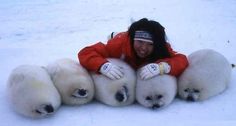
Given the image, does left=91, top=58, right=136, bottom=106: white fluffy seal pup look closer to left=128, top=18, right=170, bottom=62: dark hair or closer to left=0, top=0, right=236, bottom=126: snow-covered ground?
left=0, top=0, right=236, bottom=126: snow-covered ground

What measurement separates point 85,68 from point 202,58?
3.02 ft

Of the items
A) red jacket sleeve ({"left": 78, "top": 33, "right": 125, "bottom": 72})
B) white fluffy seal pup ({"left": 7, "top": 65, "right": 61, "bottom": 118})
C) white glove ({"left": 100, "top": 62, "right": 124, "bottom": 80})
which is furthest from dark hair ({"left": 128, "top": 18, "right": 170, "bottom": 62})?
white fluffy seal pup ({"left": 7, "top": 65, "right": 61, "bottom": 118})

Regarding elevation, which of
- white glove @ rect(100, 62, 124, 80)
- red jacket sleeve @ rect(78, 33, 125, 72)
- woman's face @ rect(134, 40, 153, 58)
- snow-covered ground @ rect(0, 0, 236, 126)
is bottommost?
snow-covered ground @ rect(0, 0, 236, 126)

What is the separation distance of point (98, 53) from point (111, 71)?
308 mm

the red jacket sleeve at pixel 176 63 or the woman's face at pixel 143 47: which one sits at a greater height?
the woman's face at pixel 143 47

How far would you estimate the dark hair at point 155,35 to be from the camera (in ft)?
8.96

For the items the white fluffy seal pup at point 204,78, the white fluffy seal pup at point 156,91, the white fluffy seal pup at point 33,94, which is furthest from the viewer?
the white fluffy seal pup at point 204,78

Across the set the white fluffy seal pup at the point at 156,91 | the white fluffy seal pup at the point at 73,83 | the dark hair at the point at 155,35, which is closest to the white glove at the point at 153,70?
the white fluffy seal pup at the point at 156,91

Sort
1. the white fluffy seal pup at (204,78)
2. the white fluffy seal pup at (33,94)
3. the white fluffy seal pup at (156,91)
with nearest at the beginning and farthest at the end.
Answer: the white fluffy seal pup at (33,94), the white fluffy seal pup at (156,91), the white fluffy seal pup at (204,78)

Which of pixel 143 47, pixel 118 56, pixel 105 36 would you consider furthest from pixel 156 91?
pixel 105 36

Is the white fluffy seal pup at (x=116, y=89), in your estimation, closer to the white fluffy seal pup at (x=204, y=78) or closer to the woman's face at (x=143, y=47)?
the woman's face at (x=143, y=47)

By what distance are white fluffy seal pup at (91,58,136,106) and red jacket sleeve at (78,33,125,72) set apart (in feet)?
0.29

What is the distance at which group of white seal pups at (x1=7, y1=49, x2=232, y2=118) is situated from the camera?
2.53m

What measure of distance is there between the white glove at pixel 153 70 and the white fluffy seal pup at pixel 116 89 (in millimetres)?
95
